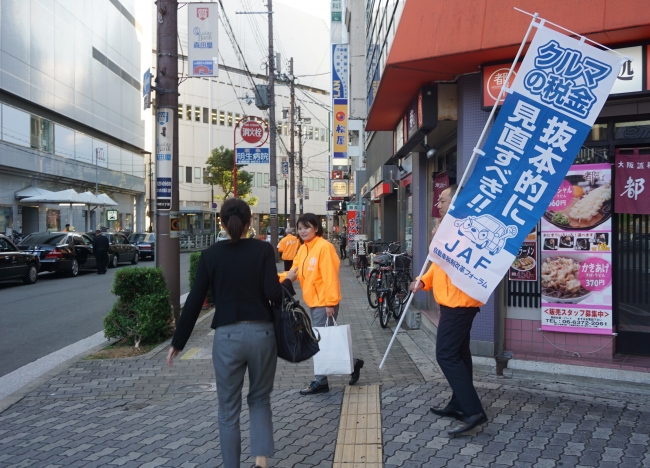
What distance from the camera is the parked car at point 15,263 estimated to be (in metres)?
15.9

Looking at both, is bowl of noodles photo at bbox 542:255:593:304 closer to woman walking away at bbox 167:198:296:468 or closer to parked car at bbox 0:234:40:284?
woman walking away at bbox 167:198:296:468

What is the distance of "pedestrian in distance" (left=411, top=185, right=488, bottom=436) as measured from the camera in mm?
4461

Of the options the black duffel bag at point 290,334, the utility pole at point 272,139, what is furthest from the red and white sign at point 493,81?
the utility pole at point 272,139

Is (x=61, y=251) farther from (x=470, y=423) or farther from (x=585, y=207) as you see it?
(x=470, y=423)

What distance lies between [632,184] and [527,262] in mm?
1356

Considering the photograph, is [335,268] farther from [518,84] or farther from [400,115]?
[400,115]

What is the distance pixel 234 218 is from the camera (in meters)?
3.67

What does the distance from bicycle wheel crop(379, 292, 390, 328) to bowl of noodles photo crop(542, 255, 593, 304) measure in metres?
3.65

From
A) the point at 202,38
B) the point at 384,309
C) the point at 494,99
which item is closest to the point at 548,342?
the point at 494,99

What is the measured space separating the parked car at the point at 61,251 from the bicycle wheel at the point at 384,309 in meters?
13.3

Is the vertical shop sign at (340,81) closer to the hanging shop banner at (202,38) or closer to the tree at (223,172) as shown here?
the hanging shop banner at (202,38)

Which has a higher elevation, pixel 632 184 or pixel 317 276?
pixel 632 184

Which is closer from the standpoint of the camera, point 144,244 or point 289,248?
point 289,248

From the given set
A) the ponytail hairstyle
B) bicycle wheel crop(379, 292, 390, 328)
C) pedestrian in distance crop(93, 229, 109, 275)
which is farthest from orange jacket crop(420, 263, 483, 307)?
pedestrian in distance crop(93, 229, 109, 275)
